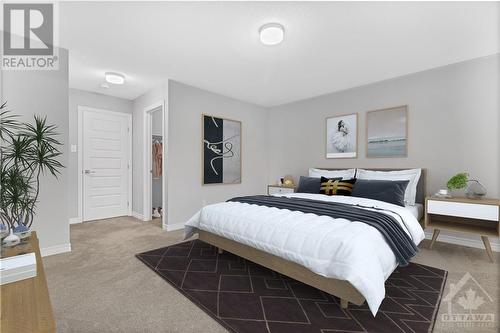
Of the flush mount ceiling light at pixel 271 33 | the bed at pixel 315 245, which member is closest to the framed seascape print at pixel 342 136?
the bed at pixel 315 245

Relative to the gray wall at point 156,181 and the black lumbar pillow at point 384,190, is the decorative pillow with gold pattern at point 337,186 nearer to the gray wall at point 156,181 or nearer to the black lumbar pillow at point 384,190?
the black lumbar pillow at point 384,190

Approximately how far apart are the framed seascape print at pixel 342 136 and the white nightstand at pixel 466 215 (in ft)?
4.81

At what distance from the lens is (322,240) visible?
5.94 ft

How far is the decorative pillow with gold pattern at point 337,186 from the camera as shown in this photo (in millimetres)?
3492

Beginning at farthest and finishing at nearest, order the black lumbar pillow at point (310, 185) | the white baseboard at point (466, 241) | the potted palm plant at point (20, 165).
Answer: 1. the black lumbar pillow at point (310, 185)
2. the white baseboard at point (466, 241)
3. the potted palm plant at point (20, 165)

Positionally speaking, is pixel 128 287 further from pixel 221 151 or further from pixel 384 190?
pixel 384 190

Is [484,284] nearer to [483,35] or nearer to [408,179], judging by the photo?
[408,179]

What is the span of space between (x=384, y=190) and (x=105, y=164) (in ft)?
16.2

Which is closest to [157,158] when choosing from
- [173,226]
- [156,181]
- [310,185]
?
[156,181]

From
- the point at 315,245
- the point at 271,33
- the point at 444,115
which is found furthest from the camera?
the point at 444,115

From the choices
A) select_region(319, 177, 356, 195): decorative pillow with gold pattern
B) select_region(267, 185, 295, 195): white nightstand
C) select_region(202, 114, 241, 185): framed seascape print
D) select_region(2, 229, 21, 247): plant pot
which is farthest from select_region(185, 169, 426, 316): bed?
select_region(267, 185, 295, 195): white nightstand

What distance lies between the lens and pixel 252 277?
2297mm

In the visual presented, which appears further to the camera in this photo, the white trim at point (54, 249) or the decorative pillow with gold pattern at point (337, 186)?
Answer: the decorative pillow with gold pattern at point (337, 186)

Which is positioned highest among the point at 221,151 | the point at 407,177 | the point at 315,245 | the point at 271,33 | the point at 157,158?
the point at 271,33
